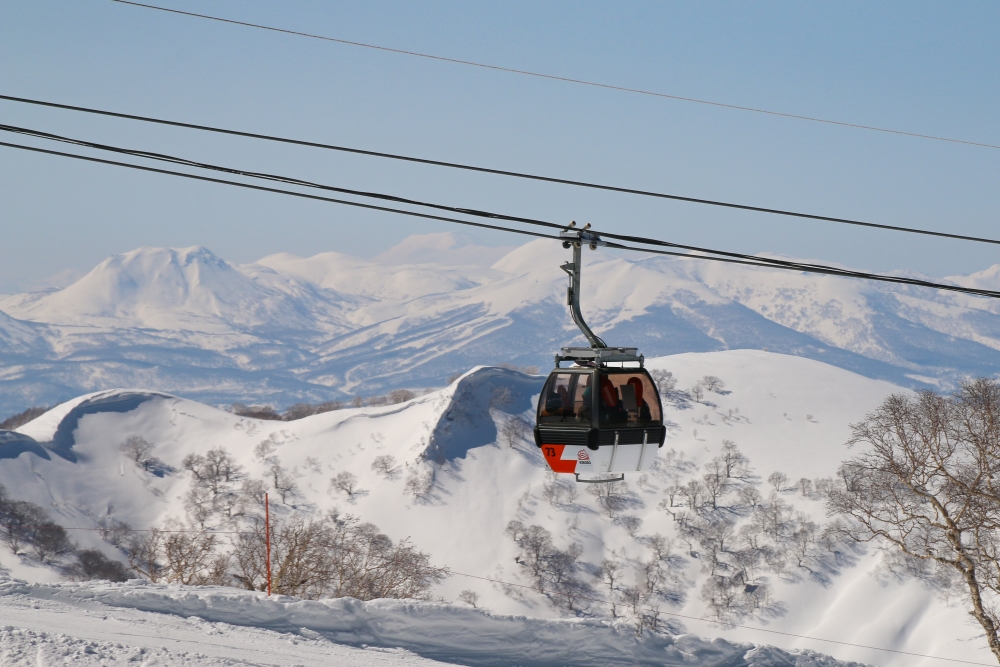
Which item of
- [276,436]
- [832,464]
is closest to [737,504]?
[832,464]

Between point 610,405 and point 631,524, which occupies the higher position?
point 610,405

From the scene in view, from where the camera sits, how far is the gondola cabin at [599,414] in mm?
14164

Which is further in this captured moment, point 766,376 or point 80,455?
point 766,376

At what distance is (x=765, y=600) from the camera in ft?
305

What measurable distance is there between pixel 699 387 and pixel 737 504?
31.3 m

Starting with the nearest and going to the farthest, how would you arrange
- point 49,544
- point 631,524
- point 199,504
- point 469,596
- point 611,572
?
point 49,544 → point 469,596 → point 611,572 → point 631,524 → point 199,504

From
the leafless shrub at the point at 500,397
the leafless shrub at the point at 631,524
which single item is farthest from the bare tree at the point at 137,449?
the leafless shrub at the point at 631,524

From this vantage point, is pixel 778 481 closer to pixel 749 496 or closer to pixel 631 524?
pixel 749 496

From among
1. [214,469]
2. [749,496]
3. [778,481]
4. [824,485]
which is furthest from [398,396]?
[824,485]

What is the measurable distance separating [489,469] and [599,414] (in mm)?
105951

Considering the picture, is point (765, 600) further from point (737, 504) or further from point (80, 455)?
point (80, 455)

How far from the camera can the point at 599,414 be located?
14141mm

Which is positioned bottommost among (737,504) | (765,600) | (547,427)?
(765,600)

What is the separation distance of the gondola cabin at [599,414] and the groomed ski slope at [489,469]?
220ft
